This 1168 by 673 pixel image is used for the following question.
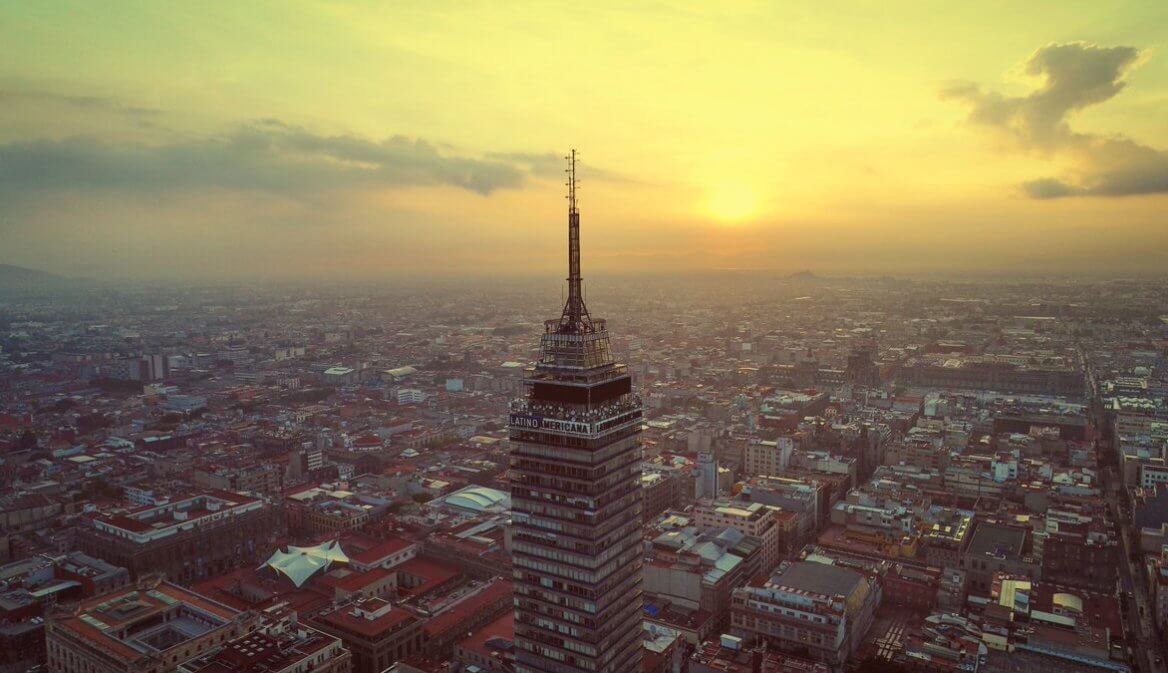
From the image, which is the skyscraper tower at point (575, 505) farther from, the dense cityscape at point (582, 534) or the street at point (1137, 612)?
the street at point (1137, 612)

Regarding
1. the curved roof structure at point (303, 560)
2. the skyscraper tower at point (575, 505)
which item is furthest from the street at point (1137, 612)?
the curved roof structure at point (303, 560)

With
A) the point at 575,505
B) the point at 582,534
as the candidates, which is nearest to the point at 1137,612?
the point at 582,534

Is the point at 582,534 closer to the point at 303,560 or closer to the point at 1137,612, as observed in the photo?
the point at 303,560

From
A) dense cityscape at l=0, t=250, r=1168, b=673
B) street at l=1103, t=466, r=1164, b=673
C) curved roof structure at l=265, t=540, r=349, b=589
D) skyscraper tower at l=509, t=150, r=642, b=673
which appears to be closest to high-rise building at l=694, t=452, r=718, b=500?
dense cityscape at l=0, t=250, r=1168, b=673

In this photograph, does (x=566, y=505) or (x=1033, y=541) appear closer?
(x=566, y=505)

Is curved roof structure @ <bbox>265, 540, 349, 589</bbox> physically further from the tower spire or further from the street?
the street

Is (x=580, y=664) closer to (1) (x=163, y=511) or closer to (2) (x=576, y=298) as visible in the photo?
(2) (x=576, y=298)

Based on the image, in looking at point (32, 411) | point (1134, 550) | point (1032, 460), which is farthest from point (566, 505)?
point (32, 411)
